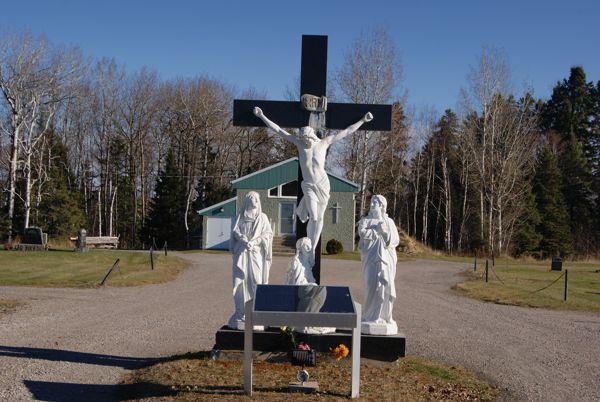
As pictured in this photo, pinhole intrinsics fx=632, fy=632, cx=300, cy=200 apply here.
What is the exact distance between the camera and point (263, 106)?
1007 centimetres

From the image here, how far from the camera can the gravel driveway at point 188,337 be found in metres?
8.92

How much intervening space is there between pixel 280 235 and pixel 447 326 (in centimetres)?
2337

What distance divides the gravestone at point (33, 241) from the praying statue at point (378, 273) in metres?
24.1

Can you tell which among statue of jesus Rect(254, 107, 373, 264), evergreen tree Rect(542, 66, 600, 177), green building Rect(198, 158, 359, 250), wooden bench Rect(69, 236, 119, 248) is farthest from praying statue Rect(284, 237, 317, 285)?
evergreen tree Rect(542, 66, 600, 177)

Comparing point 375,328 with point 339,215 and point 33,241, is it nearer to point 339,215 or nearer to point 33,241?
point 33,241

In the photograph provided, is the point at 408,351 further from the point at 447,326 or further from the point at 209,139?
the point at 209,139

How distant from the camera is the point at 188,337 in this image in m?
12.0

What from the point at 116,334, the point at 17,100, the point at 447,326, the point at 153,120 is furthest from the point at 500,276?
the point at 153,120

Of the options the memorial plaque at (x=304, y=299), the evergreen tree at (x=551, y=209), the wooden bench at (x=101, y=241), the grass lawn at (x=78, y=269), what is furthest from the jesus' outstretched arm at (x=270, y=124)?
the evergreen tree at (x=551, y=209)

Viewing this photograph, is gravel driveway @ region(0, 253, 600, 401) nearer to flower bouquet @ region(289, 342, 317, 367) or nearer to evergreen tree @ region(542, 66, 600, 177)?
flower bouquet @ region(289, 342, 317, 367)

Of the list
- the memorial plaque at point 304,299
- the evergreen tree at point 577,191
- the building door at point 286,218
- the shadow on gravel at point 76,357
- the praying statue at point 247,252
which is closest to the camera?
the memorial plaque at point 304,299

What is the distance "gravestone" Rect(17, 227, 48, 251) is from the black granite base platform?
23211 millimetres

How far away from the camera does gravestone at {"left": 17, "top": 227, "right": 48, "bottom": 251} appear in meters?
29.4

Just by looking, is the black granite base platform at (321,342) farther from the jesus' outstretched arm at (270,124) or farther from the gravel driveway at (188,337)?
the jesus' outstretched arm at (270,124)
